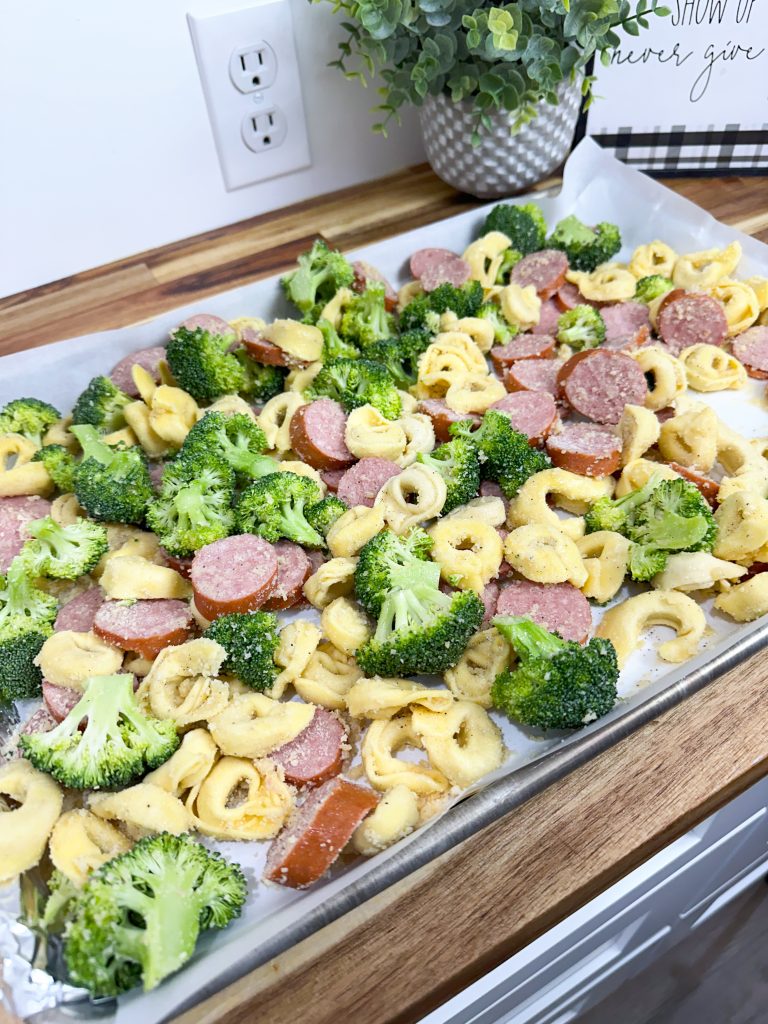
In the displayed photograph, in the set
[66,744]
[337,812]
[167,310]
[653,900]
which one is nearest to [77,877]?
[66,744]

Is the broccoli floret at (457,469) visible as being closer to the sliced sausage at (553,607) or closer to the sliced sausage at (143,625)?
the sliced sausage at (553,607)

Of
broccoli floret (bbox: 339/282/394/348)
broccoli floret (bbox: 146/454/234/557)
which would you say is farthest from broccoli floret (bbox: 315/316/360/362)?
broccoli floret (bbox: 146/454/234/557)

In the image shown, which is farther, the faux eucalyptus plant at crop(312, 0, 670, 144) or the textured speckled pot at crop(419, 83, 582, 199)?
the textured speckled pot at crop(419, 83, 582, 199)

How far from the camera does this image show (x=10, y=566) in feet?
4.05

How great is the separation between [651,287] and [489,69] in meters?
0.56

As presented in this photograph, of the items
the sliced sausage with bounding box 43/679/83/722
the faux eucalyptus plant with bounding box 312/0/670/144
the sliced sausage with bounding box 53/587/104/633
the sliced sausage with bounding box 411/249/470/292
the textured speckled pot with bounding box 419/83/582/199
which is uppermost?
the faux eucalyptus plant with bounding box 312/0/670/144

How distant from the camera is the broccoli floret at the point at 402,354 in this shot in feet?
4.99

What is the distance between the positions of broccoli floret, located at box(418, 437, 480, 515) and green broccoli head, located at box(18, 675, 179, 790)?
0.56 m

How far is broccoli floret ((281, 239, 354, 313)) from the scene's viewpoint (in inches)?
64.2

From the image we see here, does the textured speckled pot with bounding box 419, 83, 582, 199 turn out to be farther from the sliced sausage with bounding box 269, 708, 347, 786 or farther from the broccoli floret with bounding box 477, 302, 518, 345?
the sliced sausage with bounding box 269, 708, 347, 786

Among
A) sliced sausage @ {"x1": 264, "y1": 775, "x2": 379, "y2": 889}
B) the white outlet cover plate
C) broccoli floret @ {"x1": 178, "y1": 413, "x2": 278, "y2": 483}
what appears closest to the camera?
sliced sausage @ {"x1": 264, "y1": 775, "x2": 379, "y2": 889}

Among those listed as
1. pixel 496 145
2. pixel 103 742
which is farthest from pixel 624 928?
pixel 496 145

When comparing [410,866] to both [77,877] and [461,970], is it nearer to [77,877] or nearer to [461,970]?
[461,970]

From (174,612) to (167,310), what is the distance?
0.83 m
